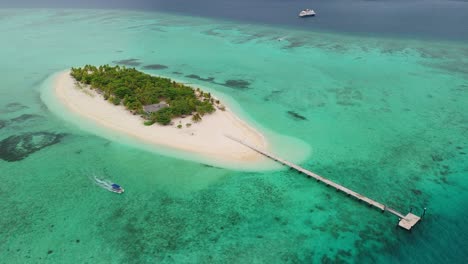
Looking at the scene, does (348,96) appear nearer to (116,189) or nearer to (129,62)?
(116,189)

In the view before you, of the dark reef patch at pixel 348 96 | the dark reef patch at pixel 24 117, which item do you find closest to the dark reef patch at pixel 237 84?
the dark reef patch at pixel 348 96

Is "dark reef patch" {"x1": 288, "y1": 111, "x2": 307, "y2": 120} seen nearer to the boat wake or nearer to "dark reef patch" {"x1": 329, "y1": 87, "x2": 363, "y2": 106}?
"dark reef patch" {"x1": 329, "y1": 87, "x2": 363, "y2": 106}

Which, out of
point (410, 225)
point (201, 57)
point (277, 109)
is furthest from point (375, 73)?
point (410, 225)

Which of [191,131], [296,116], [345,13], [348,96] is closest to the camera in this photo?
[191,131]

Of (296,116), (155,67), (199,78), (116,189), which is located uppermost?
(155,67)

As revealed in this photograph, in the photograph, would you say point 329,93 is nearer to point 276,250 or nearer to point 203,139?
point 203,139

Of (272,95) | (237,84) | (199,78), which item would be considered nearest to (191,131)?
(272,95)
